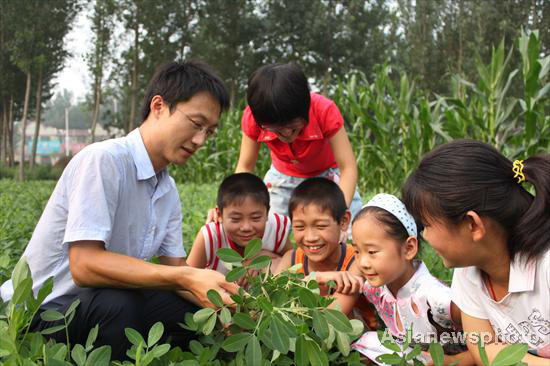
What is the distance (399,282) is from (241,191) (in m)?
0.90

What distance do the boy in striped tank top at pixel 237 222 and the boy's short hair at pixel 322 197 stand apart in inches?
8.5

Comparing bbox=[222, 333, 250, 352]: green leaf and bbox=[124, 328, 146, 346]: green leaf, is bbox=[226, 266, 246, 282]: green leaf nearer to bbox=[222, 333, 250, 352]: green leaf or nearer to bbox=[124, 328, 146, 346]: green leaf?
bbox=[222, 333, 250, 352]: green leaf

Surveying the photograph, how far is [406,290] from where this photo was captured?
216cm

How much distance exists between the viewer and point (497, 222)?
164 centimetres

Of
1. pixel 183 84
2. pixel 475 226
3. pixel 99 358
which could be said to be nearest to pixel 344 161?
→ pixel 183 84

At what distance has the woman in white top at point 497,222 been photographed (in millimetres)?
1615

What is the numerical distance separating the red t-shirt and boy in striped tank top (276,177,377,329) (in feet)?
1.21

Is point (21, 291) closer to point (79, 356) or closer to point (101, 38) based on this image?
point (79, 356)

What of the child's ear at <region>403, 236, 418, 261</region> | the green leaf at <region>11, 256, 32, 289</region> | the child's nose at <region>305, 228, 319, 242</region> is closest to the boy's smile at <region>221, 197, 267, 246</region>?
the child's nose at <region>305, 228, 319, 242</region>

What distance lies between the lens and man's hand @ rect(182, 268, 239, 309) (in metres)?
1.67

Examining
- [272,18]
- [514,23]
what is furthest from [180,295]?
[272,18]

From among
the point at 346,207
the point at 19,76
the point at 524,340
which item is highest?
the point at 19,76

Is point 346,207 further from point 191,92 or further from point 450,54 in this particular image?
point 450,54

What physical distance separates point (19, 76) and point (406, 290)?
20594mm
